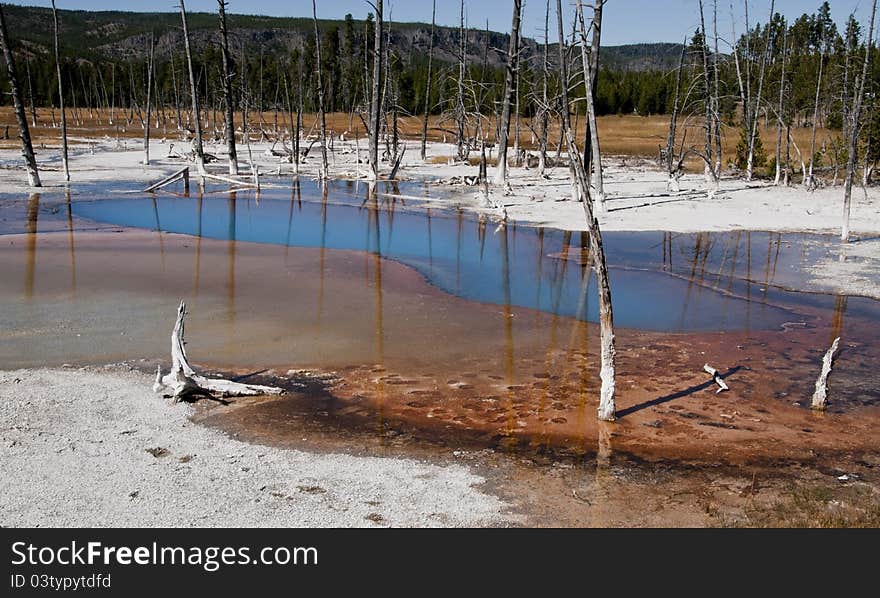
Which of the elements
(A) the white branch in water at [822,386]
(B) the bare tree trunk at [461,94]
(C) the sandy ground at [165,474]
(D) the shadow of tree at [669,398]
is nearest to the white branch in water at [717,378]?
(D) the shadow of tree at [669,398]

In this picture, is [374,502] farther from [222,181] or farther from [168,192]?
[222,181]

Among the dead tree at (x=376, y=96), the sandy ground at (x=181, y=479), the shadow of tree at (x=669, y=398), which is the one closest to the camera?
the sandy ground at (x=181, y=479)

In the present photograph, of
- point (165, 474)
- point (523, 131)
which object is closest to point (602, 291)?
point (165, 474)

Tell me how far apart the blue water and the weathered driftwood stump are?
7.22 meters

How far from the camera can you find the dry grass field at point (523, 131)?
5653cm

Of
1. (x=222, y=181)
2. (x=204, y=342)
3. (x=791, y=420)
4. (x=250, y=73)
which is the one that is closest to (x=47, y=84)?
(x=250, y=73)

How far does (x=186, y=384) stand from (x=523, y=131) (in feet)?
228

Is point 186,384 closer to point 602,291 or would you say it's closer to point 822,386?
point 602,291

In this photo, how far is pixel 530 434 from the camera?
974 cm

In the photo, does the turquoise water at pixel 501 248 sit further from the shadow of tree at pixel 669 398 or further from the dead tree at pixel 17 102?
the shadow of tree at pixel 669 398

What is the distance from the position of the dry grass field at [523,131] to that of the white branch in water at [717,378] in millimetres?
34033

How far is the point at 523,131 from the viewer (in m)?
76.5

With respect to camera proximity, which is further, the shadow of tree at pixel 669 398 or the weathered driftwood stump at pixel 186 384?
the shadow of tree at pixel 669 398
